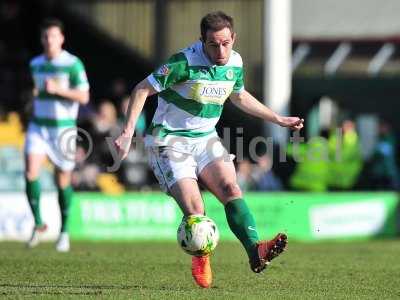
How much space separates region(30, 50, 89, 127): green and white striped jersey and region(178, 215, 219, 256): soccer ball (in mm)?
4650

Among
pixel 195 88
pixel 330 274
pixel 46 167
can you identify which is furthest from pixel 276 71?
pixel 195 88

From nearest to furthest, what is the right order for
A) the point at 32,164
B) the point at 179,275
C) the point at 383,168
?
1. the point at 179,275
2. the point at 32,164
3. the point at 383,168

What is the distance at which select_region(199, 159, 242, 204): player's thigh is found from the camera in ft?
30.0

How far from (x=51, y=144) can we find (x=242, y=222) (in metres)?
4.67

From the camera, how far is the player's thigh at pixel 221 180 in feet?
30.0

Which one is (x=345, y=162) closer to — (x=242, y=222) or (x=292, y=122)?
(x=292, y=122)

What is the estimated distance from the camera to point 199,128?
9180 millimetres

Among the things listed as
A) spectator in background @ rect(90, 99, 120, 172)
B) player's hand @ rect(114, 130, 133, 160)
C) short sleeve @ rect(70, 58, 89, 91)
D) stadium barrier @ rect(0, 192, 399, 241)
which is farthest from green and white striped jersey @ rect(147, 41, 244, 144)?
spectator in background @ rect(90, 99, 120, 172)

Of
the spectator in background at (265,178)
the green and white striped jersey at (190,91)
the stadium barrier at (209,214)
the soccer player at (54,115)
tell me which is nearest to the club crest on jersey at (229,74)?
the green and white striped jersey at (190,91)

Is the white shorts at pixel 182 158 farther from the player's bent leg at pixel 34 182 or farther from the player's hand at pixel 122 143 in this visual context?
the player's bent leg at pixel 34 182

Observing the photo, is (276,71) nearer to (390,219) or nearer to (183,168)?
(390,219)

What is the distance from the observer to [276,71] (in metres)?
22.5

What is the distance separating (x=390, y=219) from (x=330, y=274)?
860 centimetres

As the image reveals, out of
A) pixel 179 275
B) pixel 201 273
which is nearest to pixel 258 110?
pixel 201 273
